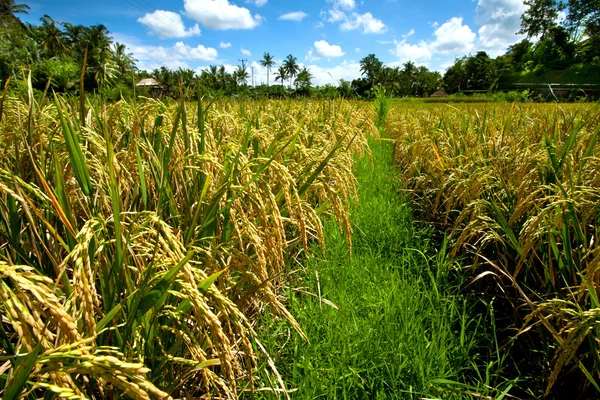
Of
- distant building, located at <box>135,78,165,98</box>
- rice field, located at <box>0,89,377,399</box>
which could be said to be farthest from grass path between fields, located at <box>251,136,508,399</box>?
distant building, located at <box>135,78,165,98</box>

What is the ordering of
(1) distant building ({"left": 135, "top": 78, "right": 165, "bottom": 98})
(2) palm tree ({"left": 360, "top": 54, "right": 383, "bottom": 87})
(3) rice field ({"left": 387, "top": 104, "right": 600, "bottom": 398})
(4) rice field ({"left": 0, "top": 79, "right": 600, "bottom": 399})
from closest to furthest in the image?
1. (4) rice field ({"left": 0, "top": 79, "right": 600, "bottom": 399})
2. (3) rice field ({"left": 387, "top": 104, "right": 600, "bottom": 398})
3. (1) distant building ({"left": 135, "top": 78, "right": 165, "bottom": 98})
4. (2) palm tree ({"left": 360, "top": 54, "right": 383, "bottom": 87})

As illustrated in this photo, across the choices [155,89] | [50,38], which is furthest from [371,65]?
[155,89]

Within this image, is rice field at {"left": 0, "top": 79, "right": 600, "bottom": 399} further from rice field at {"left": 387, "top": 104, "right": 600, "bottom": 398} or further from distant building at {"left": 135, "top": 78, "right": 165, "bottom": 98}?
distant building at {"left": 135, "top": 78, "right": 165, "bottom": 98}

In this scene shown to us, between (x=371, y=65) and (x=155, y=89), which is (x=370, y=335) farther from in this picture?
(x=371, y=65)

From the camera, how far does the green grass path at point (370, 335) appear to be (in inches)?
54.2

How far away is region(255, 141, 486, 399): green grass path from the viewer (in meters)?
1.38

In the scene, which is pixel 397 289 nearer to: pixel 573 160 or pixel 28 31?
pixel 573 160

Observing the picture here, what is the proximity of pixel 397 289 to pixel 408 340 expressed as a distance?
46 cm

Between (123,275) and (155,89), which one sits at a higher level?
(155,89)

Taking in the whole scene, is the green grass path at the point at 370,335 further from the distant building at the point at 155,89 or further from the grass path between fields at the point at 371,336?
the distant building at the point at 155,89

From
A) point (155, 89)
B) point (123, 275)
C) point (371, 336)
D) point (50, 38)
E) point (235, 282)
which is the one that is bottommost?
point (371, 336)

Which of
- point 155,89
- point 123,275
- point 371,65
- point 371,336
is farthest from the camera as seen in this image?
point 371,65

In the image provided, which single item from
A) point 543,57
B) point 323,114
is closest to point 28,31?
point 323,114

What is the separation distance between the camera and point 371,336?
1.58m
